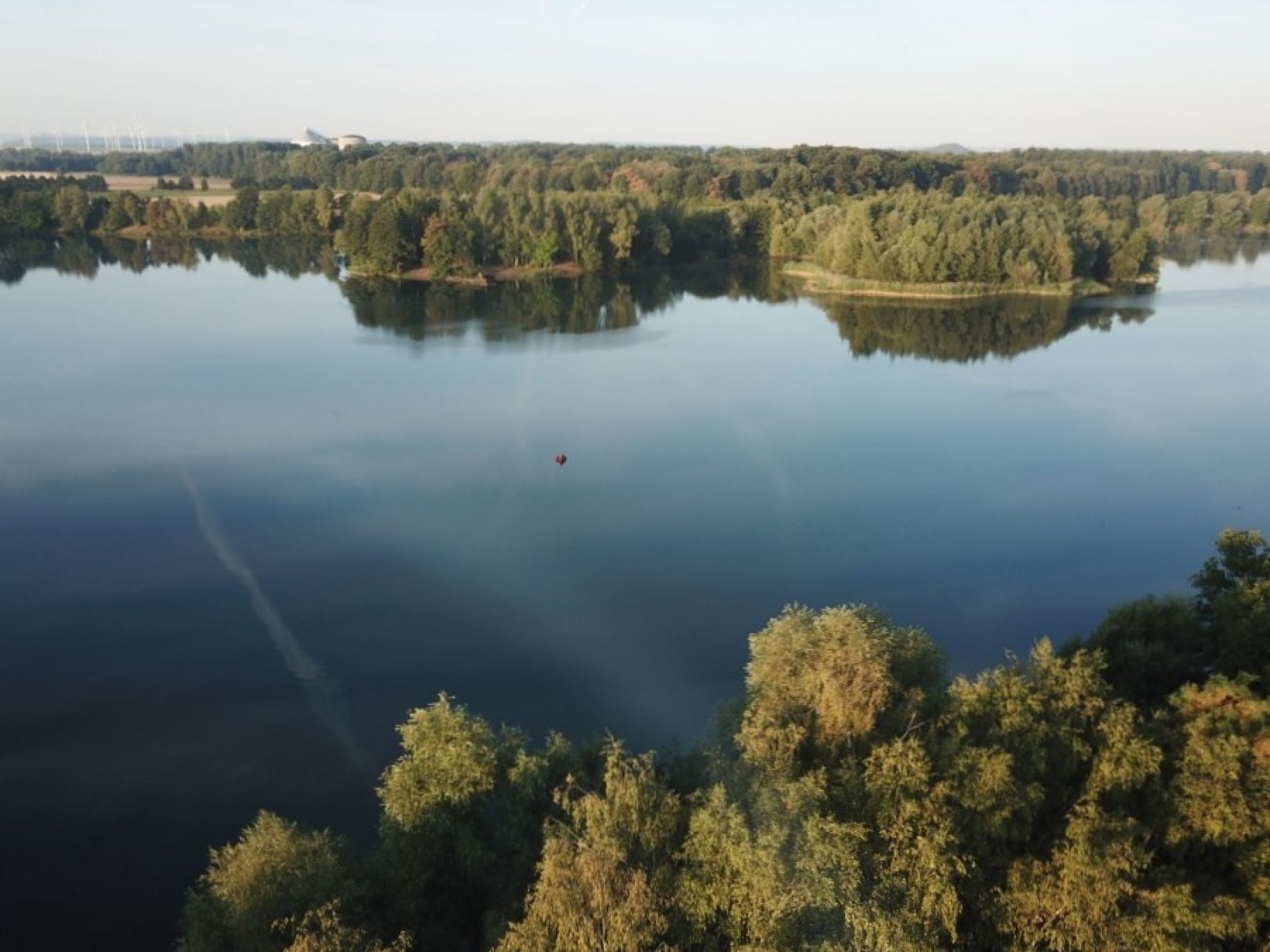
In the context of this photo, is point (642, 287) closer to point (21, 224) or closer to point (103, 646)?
point (103, 646)

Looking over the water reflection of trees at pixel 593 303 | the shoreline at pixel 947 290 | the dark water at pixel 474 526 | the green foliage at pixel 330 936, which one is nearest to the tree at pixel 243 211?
the water reflection of trees at pixel 593 303

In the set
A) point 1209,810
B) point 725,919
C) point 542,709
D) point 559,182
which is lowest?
point 542,709

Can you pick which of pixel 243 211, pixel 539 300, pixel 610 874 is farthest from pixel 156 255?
pixel 610 874

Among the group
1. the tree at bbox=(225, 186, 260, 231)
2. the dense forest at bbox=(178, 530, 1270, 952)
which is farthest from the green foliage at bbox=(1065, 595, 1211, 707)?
the tree at bbox=(225, 186, 260, 231)

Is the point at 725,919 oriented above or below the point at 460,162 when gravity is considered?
below

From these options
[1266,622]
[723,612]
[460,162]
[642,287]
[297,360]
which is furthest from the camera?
[460,162]

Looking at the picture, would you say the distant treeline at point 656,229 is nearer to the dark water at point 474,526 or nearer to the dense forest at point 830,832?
the dark water at point 474,526

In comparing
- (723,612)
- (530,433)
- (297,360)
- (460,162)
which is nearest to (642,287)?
(297,360)
